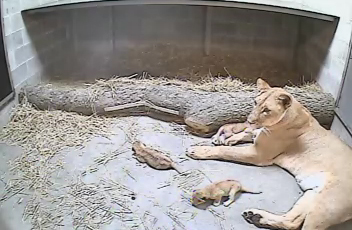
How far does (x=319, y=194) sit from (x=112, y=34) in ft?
10.5

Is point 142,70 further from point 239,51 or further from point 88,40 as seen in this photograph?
point 239,51

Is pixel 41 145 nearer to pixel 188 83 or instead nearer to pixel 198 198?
pixel 198 198

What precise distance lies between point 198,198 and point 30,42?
2.19m

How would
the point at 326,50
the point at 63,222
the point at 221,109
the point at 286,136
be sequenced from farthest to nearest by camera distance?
the point at 326,50
the point at 221,109
the point at 286,136
the point at 63,222

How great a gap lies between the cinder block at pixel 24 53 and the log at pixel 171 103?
0.79 feet

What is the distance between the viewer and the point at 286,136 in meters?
2.56

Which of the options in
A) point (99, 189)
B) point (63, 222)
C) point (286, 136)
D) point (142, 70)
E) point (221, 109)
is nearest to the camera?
point (63, 222)

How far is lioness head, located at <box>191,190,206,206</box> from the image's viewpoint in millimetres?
2195

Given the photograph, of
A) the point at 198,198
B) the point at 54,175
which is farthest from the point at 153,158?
the point at 54,175

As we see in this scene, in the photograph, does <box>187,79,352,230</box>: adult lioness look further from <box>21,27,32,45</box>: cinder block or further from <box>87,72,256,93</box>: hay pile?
<box>21,27,32,45</box>: cinder block

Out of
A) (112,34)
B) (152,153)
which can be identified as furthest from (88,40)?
(152,153)

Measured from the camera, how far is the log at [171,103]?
3029mm

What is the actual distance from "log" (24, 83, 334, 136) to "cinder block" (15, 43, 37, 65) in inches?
9.5

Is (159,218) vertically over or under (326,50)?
under
